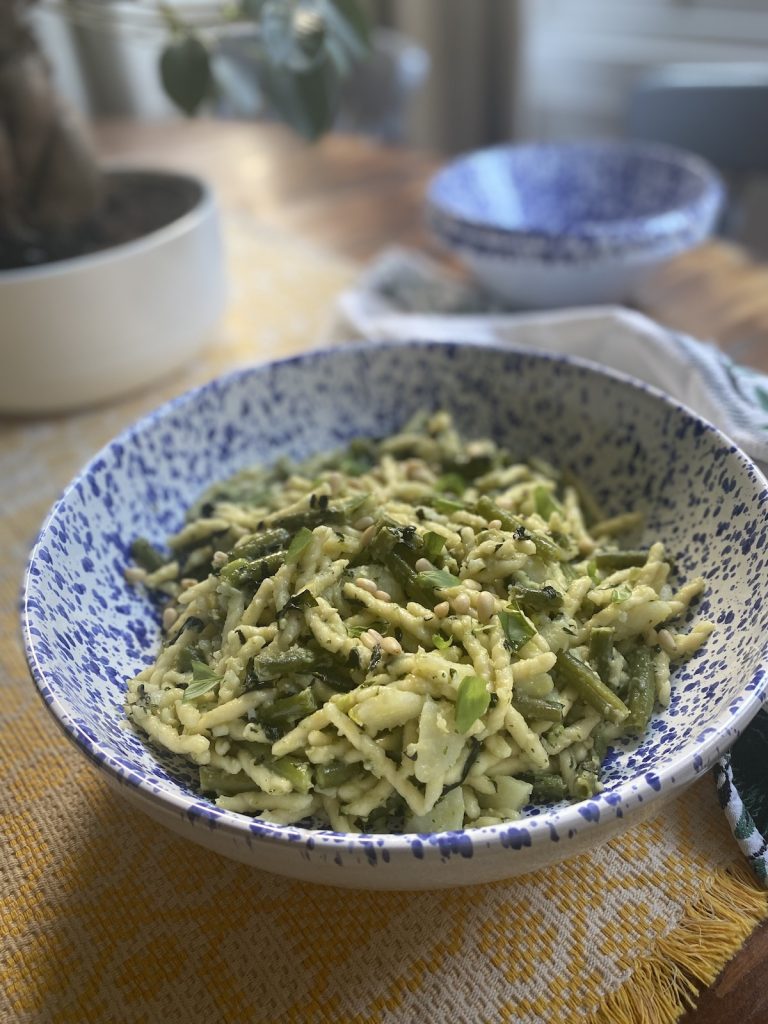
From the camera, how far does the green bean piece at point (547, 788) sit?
2.86 feet

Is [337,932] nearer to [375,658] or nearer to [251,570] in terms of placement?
[375,658]

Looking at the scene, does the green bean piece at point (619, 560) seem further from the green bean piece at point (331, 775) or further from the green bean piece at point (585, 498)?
the green bean piece at point (331, 775)

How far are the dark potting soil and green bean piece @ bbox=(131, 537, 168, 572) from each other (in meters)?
0.75

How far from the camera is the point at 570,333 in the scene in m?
1.60

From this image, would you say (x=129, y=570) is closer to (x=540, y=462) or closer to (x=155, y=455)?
(x=155, y=455)

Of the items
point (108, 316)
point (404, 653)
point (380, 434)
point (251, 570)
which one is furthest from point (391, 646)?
point (108, 316)

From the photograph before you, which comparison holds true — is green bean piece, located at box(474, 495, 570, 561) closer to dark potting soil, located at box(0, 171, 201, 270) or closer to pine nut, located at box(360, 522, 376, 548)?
pine nut, located at box(360, 522, 376, 548)

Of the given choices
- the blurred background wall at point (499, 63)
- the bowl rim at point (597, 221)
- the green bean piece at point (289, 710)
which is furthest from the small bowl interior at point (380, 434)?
the blurred background wall at point (499, 63)

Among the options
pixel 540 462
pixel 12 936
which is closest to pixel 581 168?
pixel 540 462

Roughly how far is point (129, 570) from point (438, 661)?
501mm

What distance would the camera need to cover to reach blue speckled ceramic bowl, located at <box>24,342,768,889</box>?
73cm

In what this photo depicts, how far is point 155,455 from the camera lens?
4.24 feet

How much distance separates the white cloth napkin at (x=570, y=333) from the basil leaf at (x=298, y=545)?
24.2 inches

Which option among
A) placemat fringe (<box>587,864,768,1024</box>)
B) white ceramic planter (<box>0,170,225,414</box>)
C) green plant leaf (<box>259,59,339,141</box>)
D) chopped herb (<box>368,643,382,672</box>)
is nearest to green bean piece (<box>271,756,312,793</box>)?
chopped herb (<box>368,643,382,672</box>)
